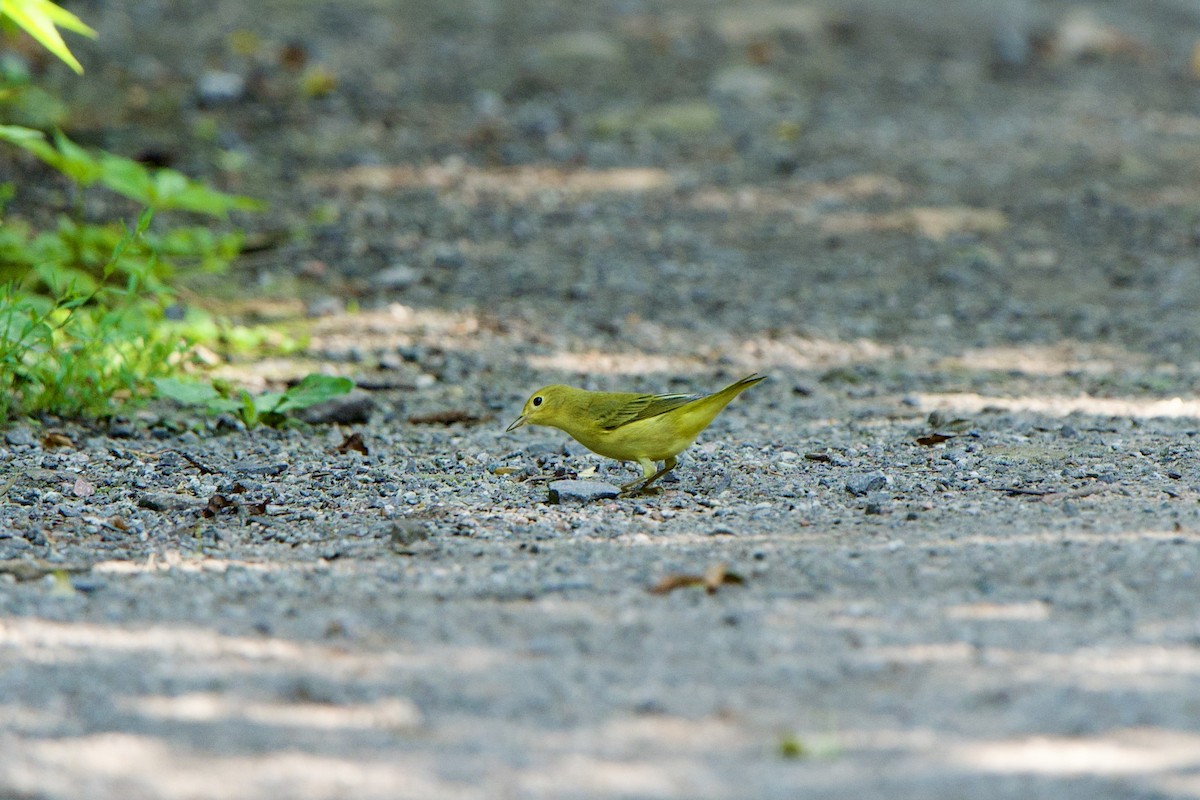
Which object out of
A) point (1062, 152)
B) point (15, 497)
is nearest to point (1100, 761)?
point (15, 497)

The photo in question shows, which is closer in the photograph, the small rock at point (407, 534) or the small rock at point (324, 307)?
the small rock at point (407, 534)

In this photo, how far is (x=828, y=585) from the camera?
133 inches

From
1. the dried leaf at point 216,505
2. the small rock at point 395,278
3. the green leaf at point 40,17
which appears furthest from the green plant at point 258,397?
the small rock at point 395,278

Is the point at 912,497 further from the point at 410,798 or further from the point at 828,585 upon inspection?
the point at 410,798

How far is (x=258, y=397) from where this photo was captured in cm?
529

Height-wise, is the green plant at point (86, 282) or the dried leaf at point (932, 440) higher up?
the green plant at point (86, 282)

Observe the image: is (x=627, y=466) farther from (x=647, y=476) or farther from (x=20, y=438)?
(x=20, y=438)

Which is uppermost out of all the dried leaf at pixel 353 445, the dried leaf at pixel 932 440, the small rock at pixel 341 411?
the small rock at pixel 341 411

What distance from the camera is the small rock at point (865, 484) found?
4.38m

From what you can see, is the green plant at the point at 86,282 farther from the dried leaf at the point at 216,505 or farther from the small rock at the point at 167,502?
the dried leaf at the point at 216,505

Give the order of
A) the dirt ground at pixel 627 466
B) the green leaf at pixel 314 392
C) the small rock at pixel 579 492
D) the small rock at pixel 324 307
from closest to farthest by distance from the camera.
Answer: the dirt ground at pixel 627 466 < the small rock at pixel 579 492 < the green leaf at pixel 314 392 < the small rock at pixel 324 307

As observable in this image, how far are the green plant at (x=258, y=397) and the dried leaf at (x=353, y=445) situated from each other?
17cm

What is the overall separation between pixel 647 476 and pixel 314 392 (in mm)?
1344

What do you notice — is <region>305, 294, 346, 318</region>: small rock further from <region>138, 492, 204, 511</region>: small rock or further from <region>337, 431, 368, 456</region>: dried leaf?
<region>138, 492, 204, 511</region>: small rock
